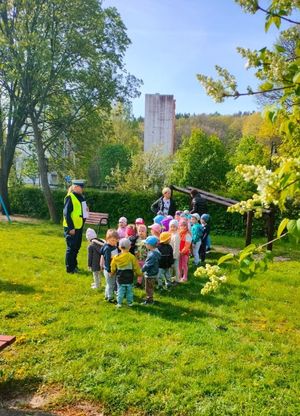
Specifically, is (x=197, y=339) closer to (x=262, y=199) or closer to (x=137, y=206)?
(x=262, y=199)

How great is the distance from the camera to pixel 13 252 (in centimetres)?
1133

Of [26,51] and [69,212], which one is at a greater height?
[26,51]

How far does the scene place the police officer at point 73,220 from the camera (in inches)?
355

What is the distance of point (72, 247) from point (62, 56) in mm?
12824

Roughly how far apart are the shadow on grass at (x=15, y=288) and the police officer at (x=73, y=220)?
1.40 meters

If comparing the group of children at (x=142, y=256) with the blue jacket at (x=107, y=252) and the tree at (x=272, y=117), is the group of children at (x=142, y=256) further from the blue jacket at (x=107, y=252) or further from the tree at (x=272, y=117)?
the tree at (x=272, y=117)

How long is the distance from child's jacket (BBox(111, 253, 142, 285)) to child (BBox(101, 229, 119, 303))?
0.99 feet

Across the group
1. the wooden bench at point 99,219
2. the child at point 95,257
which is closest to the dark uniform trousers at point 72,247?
the child at point 95,257

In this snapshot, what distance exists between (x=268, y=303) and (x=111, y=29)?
54.0 feet

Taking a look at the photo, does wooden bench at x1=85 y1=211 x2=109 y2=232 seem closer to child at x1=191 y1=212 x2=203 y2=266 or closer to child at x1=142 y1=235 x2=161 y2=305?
child at x1=191 y1=212 x2=203 y2=266

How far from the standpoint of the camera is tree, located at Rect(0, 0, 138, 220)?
61.2 ft

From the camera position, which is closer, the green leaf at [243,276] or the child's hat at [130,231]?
the green leaf at [243,276]

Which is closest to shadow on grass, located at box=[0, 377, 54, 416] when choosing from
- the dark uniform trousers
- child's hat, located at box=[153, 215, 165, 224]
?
the dark uniform trousers

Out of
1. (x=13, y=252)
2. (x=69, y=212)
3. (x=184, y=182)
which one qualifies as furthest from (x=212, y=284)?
(x=184, y=182)
